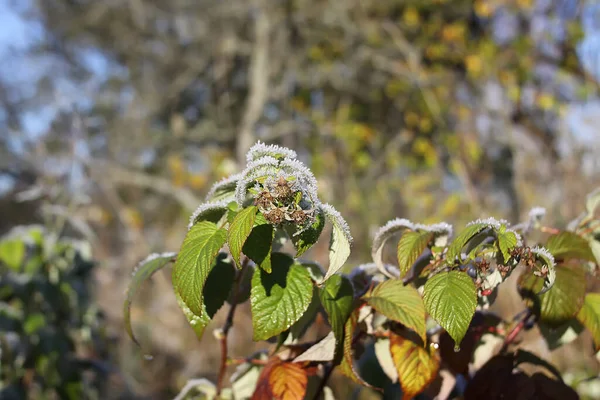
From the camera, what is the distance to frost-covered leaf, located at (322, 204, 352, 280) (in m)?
0.74

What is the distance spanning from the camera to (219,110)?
910 centimetres

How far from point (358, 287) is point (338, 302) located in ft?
0.50

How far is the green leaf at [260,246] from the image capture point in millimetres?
745

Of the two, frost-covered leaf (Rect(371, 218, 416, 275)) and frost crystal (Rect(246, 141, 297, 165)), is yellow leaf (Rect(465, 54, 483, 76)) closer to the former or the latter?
frost-covered leaf (Rect(371, 218, 416, 275))

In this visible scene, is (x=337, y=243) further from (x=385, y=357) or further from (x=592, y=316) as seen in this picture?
(x=592, y=316)

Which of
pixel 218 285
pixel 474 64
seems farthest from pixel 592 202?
pixel 474 64

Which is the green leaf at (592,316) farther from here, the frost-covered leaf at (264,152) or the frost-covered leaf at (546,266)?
the frost-covered leaf at (264,152)

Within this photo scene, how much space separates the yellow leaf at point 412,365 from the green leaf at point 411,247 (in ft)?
0.41

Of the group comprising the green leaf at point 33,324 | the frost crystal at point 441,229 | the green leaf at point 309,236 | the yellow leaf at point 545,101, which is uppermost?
the yellow leaf at point 545,101

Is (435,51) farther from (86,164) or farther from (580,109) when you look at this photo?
(86,164)

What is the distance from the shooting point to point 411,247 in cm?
84

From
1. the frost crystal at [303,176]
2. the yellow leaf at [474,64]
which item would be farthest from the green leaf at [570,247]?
the yellow leaf at [474,64]

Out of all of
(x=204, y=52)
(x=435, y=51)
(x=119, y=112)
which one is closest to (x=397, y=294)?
(x=435, y=51)

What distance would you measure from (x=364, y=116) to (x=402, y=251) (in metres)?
8.72
